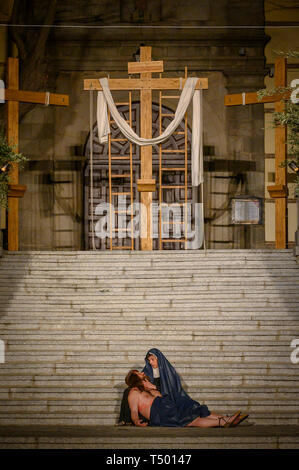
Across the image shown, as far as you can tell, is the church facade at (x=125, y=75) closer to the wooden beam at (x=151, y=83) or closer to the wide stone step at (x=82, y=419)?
the wooden beam at (x=151, y=83)

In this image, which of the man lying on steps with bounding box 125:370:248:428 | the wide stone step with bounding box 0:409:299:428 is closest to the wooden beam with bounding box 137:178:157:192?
the wide stone step with bounding box 0:409:299:428

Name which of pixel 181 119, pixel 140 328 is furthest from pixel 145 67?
pixel 140 328

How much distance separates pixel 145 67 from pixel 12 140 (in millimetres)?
2674

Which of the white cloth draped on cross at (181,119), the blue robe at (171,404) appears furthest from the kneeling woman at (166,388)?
the white cloth draped on cross at (181,119)

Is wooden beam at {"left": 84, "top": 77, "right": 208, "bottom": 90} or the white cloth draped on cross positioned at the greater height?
wooden beam at {"left": 84, "top": 77, "right": 208, "bottom": 90}

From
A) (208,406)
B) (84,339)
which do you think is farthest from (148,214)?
(208,406)

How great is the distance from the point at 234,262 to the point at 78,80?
652 centimetres

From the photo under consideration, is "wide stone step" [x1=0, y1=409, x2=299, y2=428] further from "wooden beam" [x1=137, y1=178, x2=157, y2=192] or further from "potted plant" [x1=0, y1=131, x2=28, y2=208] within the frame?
"wooden beam" [x1=137, y1=178, x2=157, y2=192]

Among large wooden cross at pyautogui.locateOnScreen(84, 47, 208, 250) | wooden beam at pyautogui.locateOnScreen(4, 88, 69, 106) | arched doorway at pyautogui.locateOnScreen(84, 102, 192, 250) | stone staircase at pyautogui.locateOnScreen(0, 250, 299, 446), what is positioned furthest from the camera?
arched doorway at pyautogui.locateOnScreen(84, 102, 192, 250)

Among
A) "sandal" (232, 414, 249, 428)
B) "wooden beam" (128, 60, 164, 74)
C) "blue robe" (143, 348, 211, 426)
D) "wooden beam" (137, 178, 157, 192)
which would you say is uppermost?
"wooden beam" (128, 60, 164, 74)

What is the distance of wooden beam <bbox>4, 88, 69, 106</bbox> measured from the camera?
12531 mm

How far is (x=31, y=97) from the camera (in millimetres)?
12703

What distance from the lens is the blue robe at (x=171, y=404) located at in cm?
789

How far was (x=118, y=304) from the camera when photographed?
10336 mm
